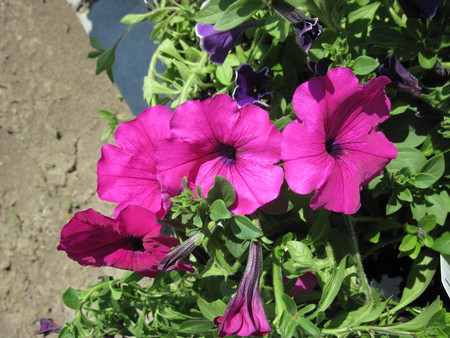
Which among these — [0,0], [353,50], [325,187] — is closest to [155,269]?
[325,187]

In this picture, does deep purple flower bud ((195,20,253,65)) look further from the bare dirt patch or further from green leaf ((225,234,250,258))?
the bare dirt patch

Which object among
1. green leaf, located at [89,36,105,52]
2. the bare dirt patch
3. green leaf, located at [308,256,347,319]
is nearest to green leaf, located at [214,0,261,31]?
green leaf, located at [308,256,347,319]

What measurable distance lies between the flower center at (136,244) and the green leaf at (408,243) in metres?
0.61

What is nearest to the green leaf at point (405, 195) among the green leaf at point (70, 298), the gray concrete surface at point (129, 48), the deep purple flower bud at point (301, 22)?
the deep purple flower bud at point (301, 22)

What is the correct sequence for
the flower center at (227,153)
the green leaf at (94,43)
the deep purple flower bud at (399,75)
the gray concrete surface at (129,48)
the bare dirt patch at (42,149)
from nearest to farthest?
the flower center at (227,153)
the deep purple flower bud at (399,75)
the green leaf at (94,43)
the gray concrete surface at (129,48)
the bare dirt patch at (42,149)

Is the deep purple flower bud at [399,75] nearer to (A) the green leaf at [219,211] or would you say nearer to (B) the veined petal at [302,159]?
(B) the veined petal at [302,159]

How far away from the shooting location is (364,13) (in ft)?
3.61

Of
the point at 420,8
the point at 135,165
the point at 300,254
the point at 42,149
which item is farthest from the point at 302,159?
the point at 42,149

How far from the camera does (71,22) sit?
9.12 feet

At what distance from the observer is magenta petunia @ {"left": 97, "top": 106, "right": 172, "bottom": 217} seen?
925 mm

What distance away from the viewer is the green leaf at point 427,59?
3.36 feet

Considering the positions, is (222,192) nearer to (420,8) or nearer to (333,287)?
(333,287)

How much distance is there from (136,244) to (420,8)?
30.9 inches

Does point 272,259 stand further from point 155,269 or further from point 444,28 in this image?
point 444,28
